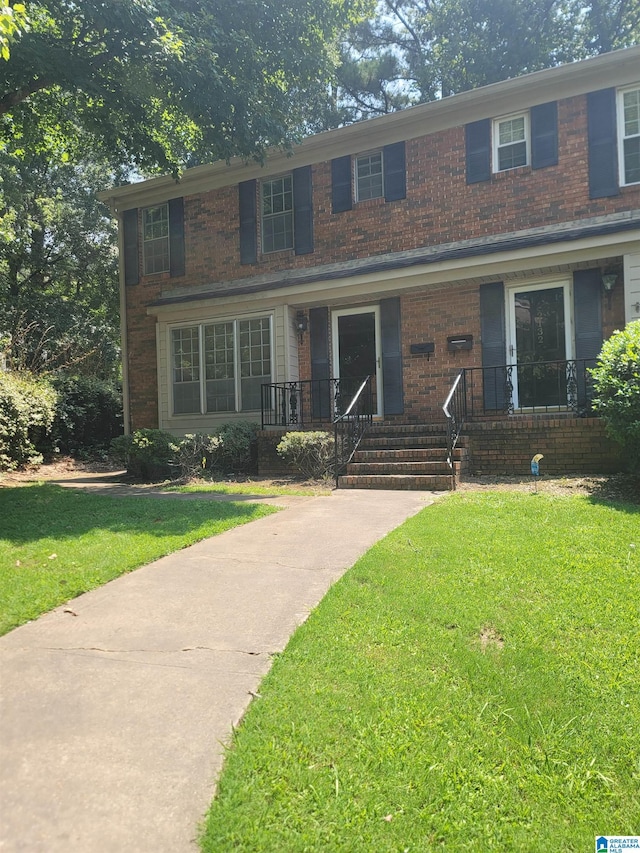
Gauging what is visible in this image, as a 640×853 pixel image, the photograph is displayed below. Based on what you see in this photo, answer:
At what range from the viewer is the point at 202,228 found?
1277 centimetres

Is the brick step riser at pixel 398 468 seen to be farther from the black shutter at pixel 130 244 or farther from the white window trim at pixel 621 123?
the black shutter at pixel 130 244

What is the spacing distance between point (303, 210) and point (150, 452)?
590 cm

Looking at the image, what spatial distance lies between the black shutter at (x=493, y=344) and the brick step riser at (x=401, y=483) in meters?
2.81

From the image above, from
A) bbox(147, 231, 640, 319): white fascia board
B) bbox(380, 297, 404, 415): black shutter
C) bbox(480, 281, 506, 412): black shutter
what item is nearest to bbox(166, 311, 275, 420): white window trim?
bbox(147, 231, 640, 319): white fascia board

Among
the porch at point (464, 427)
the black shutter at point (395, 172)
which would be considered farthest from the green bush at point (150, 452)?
the black shutter at point (395, 172)

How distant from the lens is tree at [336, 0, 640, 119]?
17.0m

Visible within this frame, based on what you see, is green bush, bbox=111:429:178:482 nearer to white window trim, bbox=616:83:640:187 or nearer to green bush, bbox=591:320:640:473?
green bush, bbox=591:320:640:473

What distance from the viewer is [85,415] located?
14.4 metres

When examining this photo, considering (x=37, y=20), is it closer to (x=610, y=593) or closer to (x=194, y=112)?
(x=194, y=112)

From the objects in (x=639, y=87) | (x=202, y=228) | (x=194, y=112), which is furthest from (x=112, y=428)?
(x=639, y=87)

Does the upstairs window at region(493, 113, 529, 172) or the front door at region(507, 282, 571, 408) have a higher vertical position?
the upstairs window at region(493, 113, 529, 172)

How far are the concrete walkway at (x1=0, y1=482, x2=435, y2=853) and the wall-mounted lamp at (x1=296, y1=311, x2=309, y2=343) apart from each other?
7509mm

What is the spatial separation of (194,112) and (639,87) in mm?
7279

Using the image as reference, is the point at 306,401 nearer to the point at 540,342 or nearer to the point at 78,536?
the point at 540,342
